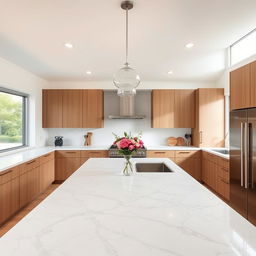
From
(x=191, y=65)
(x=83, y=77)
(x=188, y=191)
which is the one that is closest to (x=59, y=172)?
(x=83, y=77)

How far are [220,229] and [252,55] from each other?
131 inches

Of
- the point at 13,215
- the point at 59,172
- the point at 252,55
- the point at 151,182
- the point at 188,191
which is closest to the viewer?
the point at 188,191

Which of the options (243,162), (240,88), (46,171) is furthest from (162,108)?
(46,171)

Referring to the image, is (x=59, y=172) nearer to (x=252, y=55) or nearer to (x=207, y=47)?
(x=207, y=47)

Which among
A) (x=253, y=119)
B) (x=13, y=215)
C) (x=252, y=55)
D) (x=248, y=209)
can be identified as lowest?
(x=13, y=215)

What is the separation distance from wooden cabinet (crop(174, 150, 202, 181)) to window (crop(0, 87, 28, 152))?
3517 millimetres

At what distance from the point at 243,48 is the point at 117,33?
2.37 metres

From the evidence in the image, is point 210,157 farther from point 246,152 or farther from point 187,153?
point 246,152

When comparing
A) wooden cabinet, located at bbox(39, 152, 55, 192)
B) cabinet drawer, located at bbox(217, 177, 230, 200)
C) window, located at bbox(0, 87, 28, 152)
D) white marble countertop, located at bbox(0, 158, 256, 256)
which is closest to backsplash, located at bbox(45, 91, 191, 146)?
window, located at bbox(0, 87, 28, 152)

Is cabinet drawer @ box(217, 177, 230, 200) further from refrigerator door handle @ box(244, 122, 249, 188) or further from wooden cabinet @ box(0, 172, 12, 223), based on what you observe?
wooden cabinet @ box(0, 172, 12, 223)

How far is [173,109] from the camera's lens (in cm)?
460

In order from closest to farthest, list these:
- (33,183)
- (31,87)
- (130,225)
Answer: (130,225)
(33,183)
(31,87)

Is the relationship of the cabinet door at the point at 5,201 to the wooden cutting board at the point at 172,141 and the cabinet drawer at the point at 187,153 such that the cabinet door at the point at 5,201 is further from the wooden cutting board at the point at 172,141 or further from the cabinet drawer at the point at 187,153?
the wooden cutting board at the point at 172,141

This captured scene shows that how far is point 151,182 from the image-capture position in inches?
68.4
